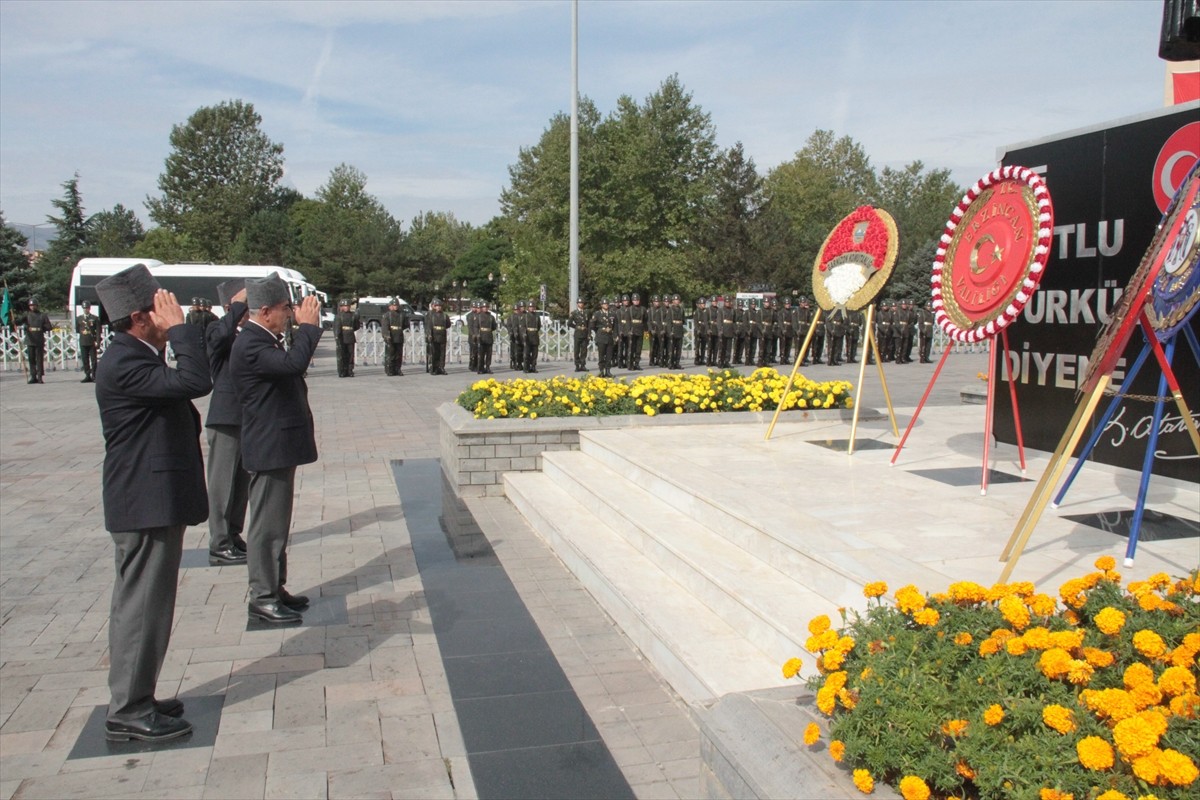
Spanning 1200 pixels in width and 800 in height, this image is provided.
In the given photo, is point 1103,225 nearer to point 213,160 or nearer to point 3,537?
point 3,537

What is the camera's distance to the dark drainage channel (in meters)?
3.81

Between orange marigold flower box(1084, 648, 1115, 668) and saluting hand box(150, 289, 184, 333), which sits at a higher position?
saluting hand box(150, 289, 184, 333)

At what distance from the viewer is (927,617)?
122 inches

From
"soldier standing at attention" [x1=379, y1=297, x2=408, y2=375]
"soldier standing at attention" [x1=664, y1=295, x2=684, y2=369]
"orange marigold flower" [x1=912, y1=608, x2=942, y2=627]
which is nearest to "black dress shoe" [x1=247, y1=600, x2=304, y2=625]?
"orange marigold flower" [x1=912, y1=608, x2=942, y2=627]

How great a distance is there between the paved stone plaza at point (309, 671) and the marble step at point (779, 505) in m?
1.00

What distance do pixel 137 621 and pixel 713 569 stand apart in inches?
119

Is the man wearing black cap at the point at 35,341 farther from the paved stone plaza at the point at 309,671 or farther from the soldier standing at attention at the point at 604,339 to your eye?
the paved stone plaza at the point at 309,671

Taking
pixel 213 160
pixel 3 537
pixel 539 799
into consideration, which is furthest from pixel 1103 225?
pixel 213 160

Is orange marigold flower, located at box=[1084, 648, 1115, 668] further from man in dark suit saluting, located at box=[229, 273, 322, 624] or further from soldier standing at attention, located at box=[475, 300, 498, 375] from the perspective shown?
soldier standing at attention, located at box=[475, 300, 498, 375]

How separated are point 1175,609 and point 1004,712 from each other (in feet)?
3.10

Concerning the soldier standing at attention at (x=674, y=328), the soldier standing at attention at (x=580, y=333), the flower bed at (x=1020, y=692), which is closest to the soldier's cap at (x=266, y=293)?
the flower bed at (x=1020, y=692)

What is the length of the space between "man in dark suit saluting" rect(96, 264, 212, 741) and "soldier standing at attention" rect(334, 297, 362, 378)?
18985 mm

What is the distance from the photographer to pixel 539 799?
12.0 feet

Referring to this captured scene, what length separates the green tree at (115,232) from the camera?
2566 inches
